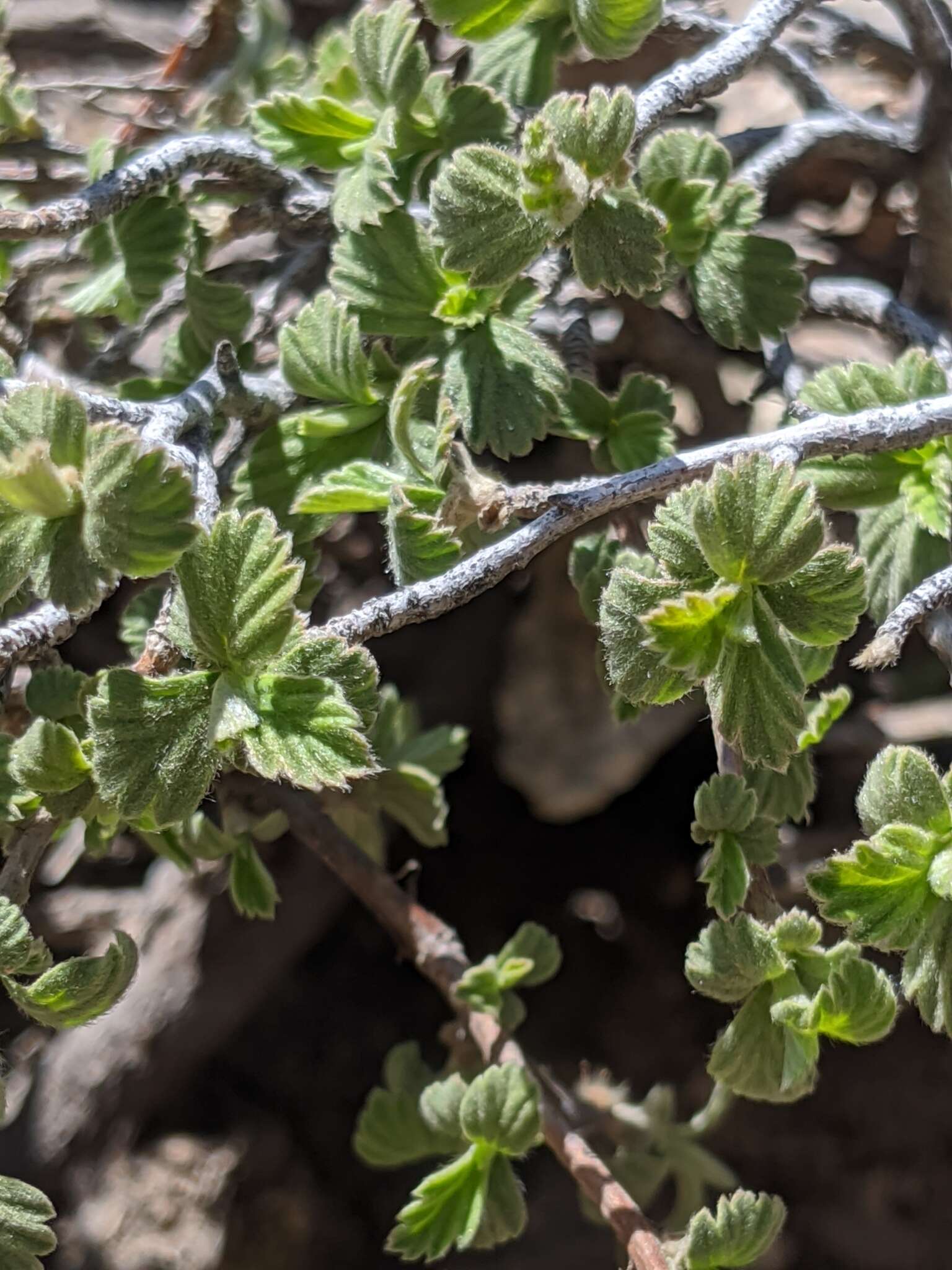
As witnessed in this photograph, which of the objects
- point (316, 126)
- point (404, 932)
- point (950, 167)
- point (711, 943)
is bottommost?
point (404, 932)

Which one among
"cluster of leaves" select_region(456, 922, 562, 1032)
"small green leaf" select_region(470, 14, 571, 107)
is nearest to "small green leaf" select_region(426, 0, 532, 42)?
"small green leaf" select_region(470, 14, 571, 107)

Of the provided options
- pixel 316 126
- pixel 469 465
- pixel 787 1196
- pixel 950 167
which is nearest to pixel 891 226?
pixel 950 167

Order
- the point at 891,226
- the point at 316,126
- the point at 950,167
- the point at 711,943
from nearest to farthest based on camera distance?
the point at 711,943 → the point at 316,126 → the point at 950,167 → the point at 891,226

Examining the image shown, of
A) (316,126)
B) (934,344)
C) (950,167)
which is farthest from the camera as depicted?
(950,167)

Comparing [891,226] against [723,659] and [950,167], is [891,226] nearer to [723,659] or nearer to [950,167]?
[950,167]

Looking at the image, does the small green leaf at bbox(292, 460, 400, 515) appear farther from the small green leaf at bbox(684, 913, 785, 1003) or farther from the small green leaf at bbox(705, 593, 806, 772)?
the small green leaf at bbox(684, 913, 785, 1003)

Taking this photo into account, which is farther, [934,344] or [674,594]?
[934,344]
